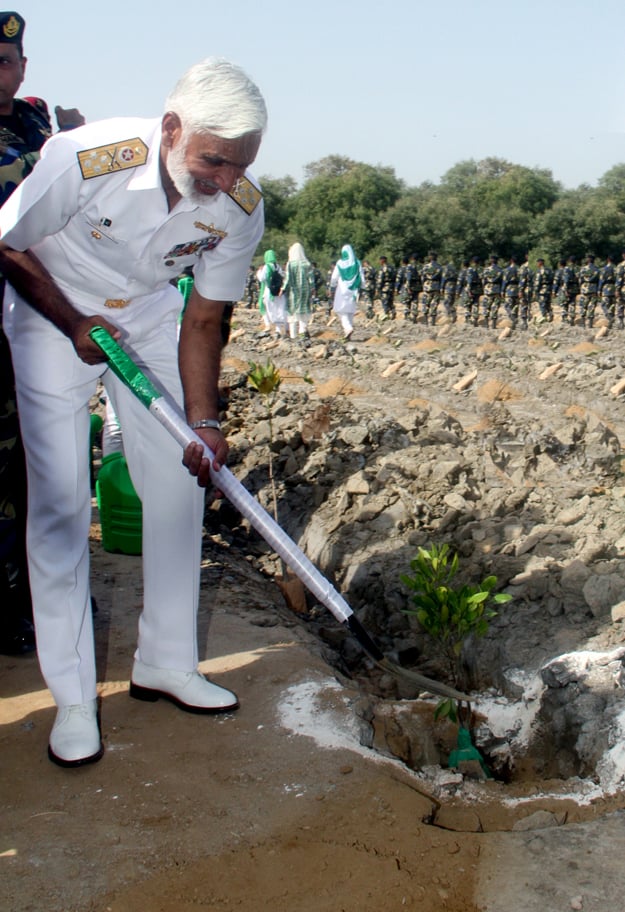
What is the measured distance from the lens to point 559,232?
38.5m

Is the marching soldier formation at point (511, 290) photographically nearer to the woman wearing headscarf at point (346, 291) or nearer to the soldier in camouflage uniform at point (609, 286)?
the soldier in camouflage uniform at point (609, 286)

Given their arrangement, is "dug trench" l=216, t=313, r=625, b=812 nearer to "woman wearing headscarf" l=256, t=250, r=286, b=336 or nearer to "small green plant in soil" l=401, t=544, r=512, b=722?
"small green plant in soil" l=401, t=544, r=512, b=722

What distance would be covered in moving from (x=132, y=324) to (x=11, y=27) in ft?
4.02

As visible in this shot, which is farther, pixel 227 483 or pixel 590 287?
pixel 590 287

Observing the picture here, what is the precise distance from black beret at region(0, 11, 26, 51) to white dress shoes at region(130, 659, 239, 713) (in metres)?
2.07

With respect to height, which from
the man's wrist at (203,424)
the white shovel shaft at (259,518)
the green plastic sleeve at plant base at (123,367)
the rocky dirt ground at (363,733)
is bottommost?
the rocky dirt ground at (363,733)

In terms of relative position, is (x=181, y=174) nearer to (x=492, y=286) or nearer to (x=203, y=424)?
(x=203, y=424)

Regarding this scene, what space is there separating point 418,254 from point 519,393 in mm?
32957

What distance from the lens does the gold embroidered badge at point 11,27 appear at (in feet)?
9.99

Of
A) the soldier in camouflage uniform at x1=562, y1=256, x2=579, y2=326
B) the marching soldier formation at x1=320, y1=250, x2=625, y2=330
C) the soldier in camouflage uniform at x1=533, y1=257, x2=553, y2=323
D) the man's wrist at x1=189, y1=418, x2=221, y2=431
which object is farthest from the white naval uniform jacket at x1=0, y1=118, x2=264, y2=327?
the soldier in camouflage uniform at x1=533, y1=257, x2=553, y2=323

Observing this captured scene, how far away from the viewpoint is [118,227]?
2414 millimetres

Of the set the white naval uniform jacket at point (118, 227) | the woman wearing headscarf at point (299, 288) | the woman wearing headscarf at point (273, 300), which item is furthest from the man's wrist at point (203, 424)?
the woman wearing headscarf at point (273, 300)

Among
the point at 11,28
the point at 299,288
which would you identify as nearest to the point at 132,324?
the point at 11,28

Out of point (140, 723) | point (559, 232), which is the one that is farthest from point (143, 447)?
point (559, 232)
